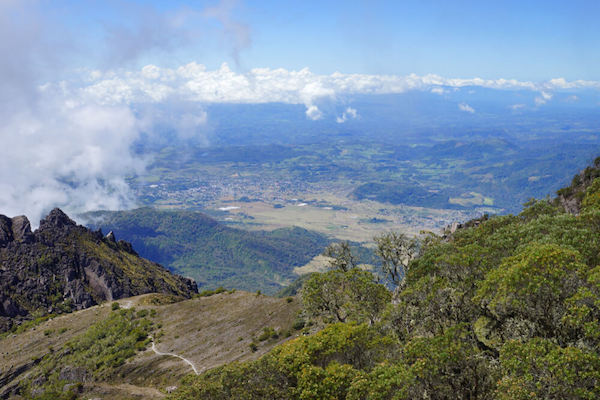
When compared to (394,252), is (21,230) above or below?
below

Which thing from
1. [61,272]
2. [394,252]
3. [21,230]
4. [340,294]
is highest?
[394,252]

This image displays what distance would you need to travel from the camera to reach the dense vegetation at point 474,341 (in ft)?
71.5

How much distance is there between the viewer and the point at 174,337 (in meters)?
73.8

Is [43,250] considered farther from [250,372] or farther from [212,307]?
[250,372]

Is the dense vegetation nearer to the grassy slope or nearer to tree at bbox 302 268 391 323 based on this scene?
tree at bbox 302 268 391 323

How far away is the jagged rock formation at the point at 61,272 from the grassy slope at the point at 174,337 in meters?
17.8

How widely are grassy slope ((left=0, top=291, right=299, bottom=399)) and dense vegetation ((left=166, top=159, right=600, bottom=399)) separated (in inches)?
1181

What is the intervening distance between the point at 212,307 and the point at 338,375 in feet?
197

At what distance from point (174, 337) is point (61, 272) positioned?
6617 centimetres

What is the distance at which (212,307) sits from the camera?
83.7m

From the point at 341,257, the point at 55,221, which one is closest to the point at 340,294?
the point at 341,257

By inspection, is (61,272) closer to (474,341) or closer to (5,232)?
(5,232)

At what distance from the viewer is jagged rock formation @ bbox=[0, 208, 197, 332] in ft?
360

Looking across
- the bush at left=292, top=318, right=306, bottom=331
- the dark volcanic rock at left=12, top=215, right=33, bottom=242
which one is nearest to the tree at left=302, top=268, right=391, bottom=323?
the bush at left=292, top=318, right=306, bottom=331
